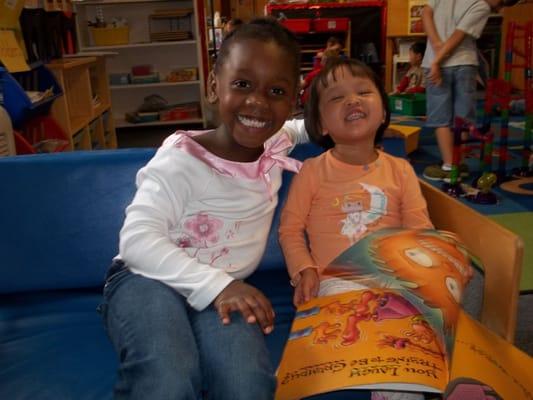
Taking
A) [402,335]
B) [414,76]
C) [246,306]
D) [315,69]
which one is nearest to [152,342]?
[246,306]

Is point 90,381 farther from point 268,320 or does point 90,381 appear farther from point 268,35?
point 268,35

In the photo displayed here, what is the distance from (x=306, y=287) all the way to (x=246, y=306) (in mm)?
223

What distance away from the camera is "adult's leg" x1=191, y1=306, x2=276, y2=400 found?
2.71 ft

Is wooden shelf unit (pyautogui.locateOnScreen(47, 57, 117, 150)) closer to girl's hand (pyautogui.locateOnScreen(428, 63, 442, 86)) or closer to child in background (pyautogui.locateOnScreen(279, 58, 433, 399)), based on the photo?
child in background (pyautogui.locateOnScreen(279, 58, 433, 399))

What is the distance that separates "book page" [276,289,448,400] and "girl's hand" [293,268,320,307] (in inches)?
3.5

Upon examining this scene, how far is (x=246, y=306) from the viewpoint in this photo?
89cm

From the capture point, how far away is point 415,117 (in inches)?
185

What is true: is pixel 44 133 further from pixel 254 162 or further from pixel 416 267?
pixel 416 267

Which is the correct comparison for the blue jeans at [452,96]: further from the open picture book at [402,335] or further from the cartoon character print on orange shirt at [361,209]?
the open picture book at [402,335]

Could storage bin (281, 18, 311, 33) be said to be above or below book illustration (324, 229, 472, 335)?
above

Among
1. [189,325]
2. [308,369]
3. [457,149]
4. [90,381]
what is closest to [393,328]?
[308,369]

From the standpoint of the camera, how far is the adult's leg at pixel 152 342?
801 millimetres

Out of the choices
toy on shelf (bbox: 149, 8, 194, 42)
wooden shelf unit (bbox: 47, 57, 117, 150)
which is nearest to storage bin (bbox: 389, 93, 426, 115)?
toy on shelf (bbox: 149, 8, 194, 42)

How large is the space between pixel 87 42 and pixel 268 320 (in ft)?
13.5
